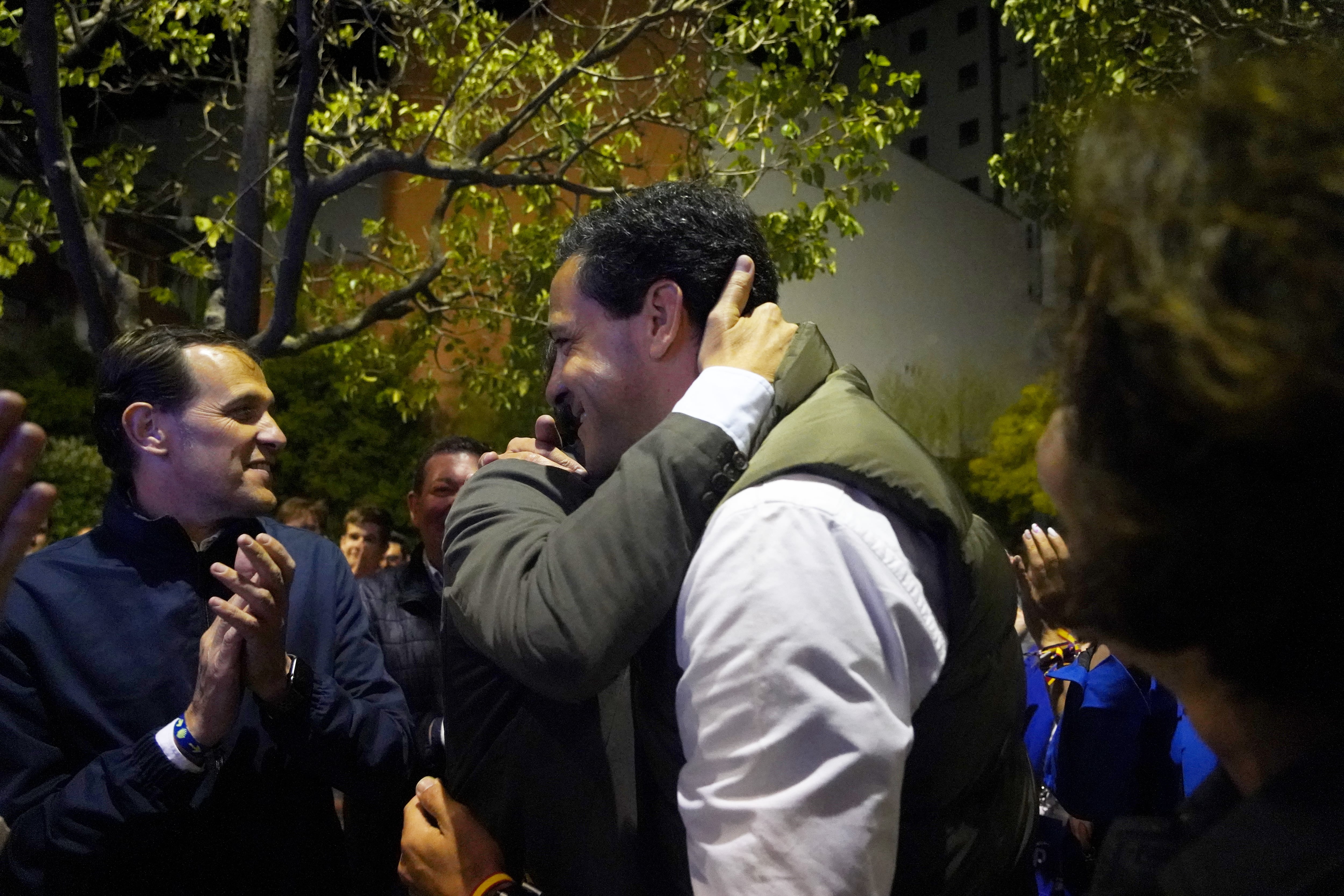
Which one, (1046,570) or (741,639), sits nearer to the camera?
(741,639)

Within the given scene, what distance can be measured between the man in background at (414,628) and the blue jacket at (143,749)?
0.39 meters

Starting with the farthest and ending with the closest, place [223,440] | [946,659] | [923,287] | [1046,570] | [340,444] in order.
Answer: [340,444], [923,287], [1046,570], [223,440], [946,659]

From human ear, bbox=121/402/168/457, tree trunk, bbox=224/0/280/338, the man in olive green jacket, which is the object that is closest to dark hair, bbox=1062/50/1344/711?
the man in olive green jacket

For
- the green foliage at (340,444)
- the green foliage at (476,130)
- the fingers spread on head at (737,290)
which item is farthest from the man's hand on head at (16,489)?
the green foliage at (340,444)

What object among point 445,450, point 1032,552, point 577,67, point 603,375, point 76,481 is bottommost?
point 76,481

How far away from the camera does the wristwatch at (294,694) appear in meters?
2.20

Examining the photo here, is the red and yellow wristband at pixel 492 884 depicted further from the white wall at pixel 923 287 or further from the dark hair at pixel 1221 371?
the white wall at pixel 923 287

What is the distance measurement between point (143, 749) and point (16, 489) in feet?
3.44

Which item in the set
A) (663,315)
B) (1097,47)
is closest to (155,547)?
(663,315)

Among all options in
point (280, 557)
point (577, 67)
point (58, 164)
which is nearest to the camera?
point (280, 557)

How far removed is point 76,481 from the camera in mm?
13836

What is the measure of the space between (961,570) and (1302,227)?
583mm

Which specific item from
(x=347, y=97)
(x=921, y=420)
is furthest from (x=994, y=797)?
(x=921, y=420)

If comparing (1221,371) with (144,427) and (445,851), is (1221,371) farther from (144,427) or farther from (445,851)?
(144,427)
